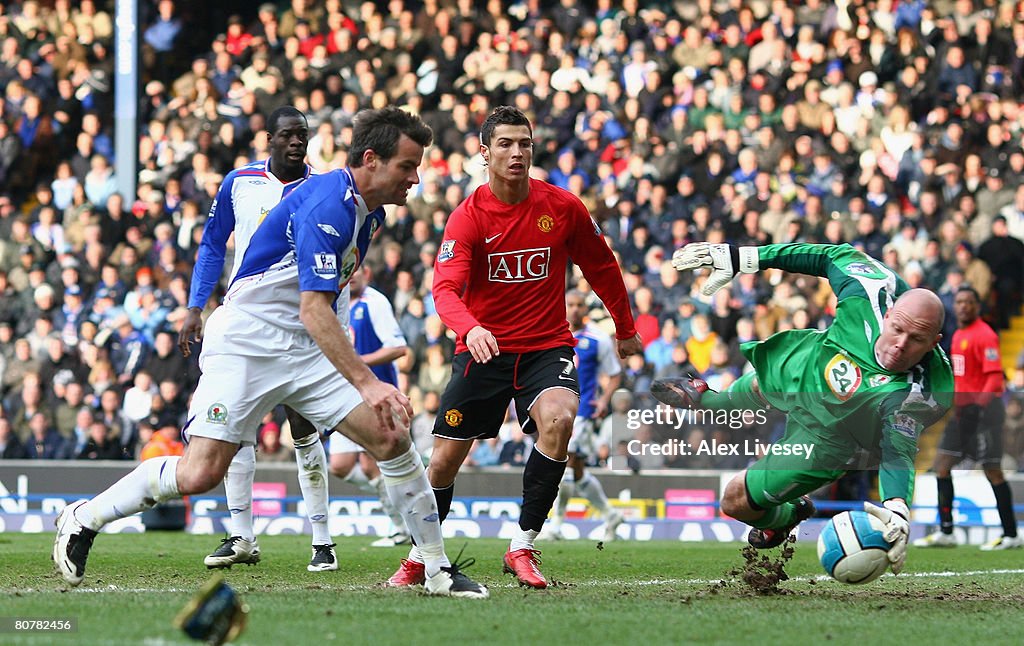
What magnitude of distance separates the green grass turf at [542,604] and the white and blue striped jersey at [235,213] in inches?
72.8

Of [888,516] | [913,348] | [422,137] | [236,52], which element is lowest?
[888,516]

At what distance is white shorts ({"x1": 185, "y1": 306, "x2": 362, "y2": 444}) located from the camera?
6930 mm

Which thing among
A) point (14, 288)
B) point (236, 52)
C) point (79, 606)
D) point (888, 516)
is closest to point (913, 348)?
point (888, 516)

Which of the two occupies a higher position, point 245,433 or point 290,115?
point 290,115

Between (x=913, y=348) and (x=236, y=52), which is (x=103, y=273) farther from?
(x=913, y=348)

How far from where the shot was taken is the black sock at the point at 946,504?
12844 mm

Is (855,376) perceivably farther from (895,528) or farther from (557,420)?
(557,420)

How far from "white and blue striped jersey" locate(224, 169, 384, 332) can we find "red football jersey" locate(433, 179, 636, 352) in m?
0.99

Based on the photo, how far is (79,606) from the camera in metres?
6.45

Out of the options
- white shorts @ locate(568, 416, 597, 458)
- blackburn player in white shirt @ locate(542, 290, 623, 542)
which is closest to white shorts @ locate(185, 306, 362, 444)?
white shorts @ locate(568, 416, 597, 458)

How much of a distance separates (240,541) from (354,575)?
0.77m

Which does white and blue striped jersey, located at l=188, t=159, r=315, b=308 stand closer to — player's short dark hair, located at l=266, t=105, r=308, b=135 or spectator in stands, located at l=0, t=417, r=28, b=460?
player's short dark hair, located at l=266, t=105, r=308, b=135

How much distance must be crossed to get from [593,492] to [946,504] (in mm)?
3185

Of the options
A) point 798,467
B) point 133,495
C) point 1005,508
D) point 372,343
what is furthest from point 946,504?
point 133,495
